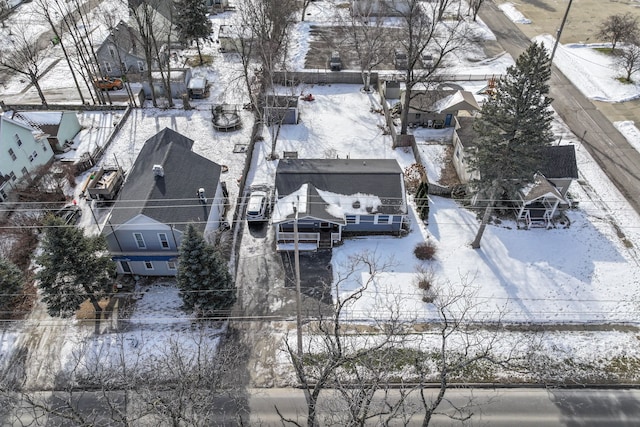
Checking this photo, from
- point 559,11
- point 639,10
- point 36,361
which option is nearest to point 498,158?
point 36,361

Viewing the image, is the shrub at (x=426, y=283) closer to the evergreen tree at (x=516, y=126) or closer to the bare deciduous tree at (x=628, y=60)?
the evergreen tree at (x=516, y=126)

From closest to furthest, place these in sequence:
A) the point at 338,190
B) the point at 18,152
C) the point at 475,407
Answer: the point at 475,407
the point at 338,190
the point at 18,152

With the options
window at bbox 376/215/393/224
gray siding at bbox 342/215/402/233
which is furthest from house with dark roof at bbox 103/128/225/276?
window at bbox 376/215/393/224

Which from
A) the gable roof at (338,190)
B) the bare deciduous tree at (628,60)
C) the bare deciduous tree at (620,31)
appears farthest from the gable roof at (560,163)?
the bare deciduous tree at (620,31)

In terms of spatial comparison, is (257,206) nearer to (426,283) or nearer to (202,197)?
(202,197)

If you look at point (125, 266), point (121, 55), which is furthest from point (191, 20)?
point (125, 266)

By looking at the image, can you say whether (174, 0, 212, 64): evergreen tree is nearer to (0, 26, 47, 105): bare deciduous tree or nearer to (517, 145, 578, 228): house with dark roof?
(0, 26, 47, 105): bare deciduous tree
